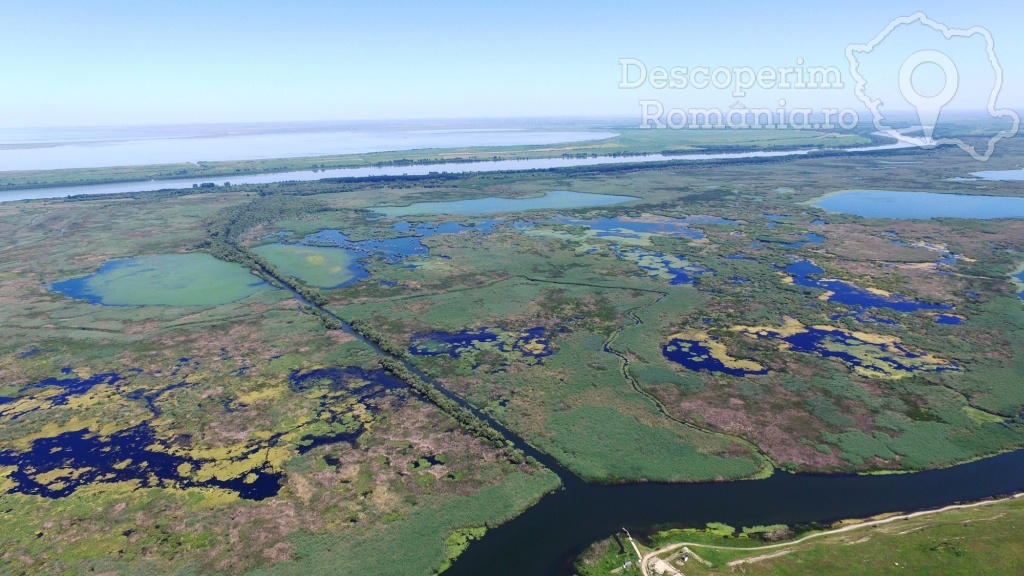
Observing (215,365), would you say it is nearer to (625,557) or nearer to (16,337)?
(16,337)

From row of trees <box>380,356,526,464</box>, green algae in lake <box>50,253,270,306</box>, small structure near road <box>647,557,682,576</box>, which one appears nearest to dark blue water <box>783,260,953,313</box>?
row of trees <box>380,356,526,464</box>

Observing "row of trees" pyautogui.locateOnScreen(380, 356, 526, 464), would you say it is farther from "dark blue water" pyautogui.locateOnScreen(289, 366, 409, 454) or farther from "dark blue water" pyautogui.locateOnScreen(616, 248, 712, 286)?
"dark blue water" pyautogui.locateOnScreen(616, 248, 712, 286)

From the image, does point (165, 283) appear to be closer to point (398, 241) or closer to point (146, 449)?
point (398, 241)

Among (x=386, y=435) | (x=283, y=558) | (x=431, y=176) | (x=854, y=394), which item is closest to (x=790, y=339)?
(x=854, y=394)

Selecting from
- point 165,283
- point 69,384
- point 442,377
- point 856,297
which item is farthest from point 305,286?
point 856,297

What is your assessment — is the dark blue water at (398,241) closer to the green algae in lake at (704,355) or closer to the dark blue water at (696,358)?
the dark blue water at (696,358)

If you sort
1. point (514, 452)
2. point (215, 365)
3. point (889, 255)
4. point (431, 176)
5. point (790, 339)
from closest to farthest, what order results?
point (514, 452)
point (215, 365)
point (790, 339)
point (889, 255)
point (431, 176)
